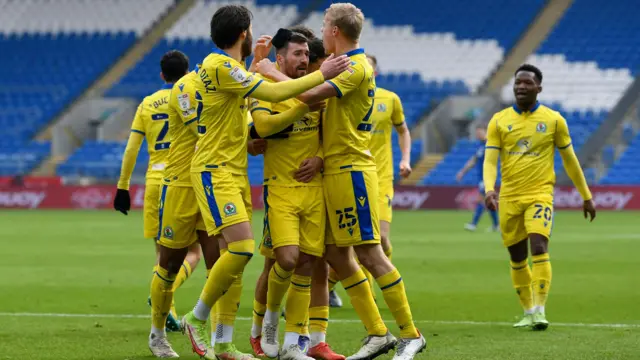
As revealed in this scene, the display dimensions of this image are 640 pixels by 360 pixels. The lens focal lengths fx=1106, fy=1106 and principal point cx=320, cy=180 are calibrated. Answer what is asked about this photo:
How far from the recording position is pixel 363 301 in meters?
7.50

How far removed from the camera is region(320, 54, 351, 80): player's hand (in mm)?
7109

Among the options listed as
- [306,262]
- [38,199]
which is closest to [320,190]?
[306,262]

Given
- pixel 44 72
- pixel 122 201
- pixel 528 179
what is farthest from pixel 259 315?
pixel 44 72

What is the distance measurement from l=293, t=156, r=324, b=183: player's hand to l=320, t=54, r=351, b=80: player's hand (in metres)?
0.60

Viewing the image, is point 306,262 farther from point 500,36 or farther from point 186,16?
point 186,16

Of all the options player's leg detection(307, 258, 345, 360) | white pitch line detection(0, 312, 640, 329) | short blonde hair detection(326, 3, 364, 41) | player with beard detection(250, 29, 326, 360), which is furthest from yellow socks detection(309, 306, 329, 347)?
white pitch line detection(0, 312, 640, 329)

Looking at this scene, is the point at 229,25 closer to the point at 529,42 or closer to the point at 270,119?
the point at 270,119

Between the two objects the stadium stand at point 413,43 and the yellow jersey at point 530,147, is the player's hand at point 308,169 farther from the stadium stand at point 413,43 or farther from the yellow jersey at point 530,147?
the stadium stand at point 413,43

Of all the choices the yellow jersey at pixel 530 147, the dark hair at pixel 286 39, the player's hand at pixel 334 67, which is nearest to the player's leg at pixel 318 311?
the player's hand at pixel 334 67

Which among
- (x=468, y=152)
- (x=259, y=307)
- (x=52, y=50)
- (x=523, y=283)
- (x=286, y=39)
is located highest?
(x=286, y=39)

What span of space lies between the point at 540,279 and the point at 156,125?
3.55 metres

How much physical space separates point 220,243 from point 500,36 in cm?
3464

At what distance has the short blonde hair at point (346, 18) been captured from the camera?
24.0 ft

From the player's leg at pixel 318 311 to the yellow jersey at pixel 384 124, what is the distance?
3261mm
